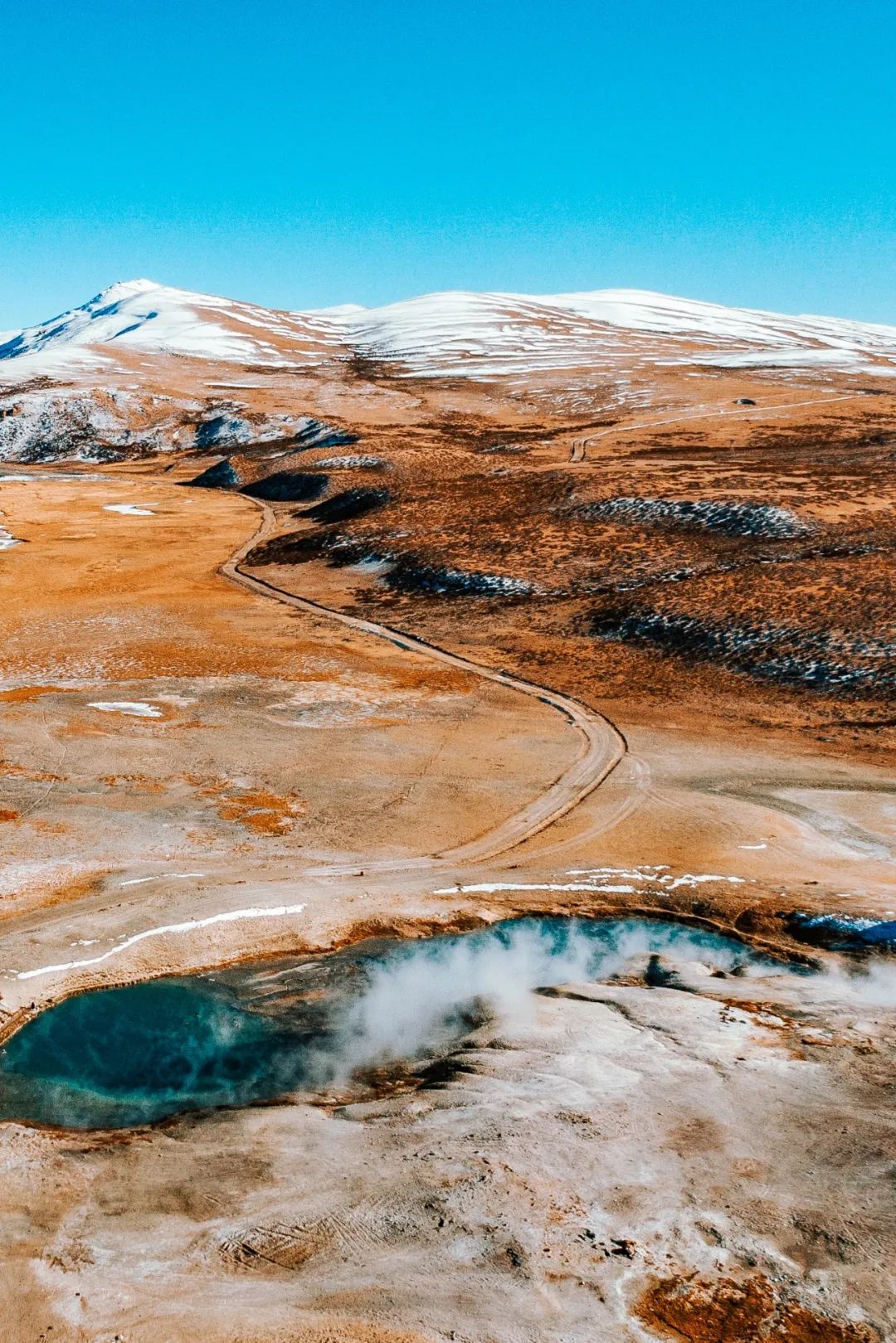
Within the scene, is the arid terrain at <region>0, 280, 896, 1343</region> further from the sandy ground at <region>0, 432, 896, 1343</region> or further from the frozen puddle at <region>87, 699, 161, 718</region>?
the frozen puddle at <region>87, 699, 161, 718</region>

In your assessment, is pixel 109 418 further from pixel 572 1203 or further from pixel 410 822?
pixel 572 1203

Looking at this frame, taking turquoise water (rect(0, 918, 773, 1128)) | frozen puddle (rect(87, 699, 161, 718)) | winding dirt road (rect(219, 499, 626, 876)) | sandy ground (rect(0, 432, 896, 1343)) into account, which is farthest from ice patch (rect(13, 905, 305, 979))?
frozen puddle (rect(87, 699, 161, 718))

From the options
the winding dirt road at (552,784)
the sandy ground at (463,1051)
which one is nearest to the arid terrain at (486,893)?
the sandy ground at (463,1051)

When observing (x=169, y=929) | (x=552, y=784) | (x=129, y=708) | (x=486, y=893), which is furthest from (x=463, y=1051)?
(x=129, y=708)

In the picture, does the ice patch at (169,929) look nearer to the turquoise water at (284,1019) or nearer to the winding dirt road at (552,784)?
the turquoise water at (284,1019)

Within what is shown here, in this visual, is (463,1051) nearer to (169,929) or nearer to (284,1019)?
(284,1019)

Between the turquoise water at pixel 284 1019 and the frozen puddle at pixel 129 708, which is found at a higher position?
the frozen puddle at pixel 129 708

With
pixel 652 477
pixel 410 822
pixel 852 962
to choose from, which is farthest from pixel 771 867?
pixel 652 477
